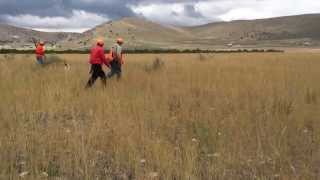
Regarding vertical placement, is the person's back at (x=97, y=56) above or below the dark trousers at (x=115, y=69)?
above

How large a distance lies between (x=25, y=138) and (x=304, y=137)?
362cm

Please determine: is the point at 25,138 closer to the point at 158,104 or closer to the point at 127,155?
the point at 127,155

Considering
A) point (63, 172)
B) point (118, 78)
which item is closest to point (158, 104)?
point (63, 172)

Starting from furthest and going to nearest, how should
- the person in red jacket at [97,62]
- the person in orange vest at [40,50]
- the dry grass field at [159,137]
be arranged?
the person in orange vest at [40,50], the person in red jacket at [97,62], the dry grass field at [159,137]

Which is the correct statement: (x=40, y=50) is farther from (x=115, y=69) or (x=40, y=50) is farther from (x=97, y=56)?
(x=97, y=56)

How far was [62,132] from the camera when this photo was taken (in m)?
8.45

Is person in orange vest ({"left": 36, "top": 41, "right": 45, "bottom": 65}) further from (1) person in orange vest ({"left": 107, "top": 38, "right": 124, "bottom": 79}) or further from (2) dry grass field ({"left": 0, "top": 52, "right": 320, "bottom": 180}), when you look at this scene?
(2) dry grass field ({"left": 0, "top": 52, "right": 320, "bottom": 180})

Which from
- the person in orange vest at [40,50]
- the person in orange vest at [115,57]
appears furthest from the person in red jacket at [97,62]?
the person in orange vest at [40,50]

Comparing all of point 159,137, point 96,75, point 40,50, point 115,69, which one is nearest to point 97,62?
point 96,75

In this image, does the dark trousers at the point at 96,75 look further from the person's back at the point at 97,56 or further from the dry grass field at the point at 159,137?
the dry grass field at the point at 159,137

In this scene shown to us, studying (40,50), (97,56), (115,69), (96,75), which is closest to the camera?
(96,75)

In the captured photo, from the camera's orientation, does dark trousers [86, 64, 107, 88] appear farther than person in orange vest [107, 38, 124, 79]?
No

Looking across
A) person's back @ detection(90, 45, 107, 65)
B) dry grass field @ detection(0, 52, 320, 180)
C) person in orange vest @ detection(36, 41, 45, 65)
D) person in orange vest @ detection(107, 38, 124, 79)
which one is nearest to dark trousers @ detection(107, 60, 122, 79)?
person in orange vest @ detection(107, 38, 124, 79)

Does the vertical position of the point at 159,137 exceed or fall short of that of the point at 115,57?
it falls short
